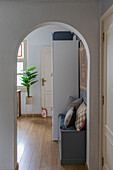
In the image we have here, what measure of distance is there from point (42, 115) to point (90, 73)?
4206mm

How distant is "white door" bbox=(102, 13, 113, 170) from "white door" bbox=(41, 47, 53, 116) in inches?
167

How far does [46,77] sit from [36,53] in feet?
2.85

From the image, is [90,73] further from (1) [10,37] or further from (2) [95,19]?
(1) [10,37]

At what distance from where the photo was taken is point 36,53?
6.95m

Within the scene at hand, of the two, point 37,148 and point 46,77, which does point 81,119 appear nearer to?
point 37,148

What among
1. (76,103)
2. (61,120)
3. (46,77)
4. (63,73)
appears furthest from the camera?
(46,77)

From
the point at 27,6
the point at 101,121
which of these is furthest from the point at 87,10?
the point at 101,121

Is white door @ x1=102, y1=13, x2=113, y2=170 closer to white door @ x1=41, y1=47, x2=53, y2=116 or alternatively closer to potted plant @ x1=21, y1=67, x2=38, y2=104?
potted plant @ x1=21, y1=67, x2=38, y2=104

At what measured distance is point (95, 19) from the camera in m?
2.96

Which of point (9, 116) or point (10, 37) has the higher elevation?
point (10, 37)

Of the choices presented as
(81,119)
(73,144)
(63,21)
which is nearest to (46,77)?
(81,119)

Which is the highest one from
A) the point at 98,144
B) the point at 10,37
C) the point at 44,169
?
the point at 10,37

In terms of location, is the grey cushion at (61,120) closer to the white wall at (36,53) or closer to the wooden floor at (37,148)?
the wooden floor at (37,148)

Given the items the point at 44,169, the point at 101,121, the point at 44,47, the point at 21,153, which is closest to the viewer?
the point at 101,121
